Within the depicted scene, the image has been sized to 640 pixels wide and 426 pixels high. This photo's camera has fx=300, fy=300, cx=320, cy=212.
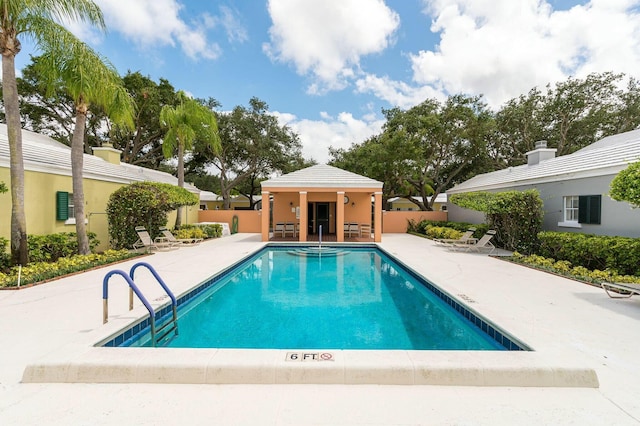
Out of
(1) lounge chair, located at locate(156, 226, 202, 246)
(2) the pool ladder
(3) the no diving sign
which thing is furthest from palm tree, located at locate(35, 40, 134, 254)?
(3) the no diving sign

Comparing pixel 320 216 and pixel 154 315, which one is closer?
pixel 154 315

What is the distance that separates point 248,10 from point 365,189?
11.5 meters

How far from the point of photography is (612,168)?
32.7ft

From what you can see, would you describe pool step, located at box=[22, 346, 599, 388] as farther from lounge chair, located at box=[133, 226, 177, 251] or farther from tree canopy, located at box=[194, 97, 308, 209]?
tree canopy, located at box=[194, 97, 308, 209]

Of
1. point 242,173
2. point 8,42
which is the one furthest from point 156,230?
point 242,173

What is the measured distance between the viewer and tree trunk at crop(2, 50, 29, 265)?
25.5 feet

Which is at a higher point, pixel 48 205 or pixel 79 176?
pixel 79 176

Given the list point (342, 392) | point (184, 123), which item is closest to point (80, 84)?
point (184, 123)

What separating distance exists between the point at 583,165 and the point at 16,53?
18.7 m

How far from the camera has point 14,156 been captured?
7.87 m

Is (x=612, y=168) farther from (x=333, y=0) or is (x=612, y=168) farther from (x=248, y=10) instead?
(x=248, y=10)

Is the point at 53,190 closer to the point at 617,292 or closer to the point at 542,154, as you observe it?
the point at 617,292

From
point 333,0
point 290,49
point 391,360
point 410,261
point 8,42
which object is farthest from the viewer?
point 290,49

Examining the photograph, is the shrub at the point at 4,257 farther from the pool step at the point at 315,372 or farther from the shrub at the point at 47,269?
the pool step at the point at 315,372
